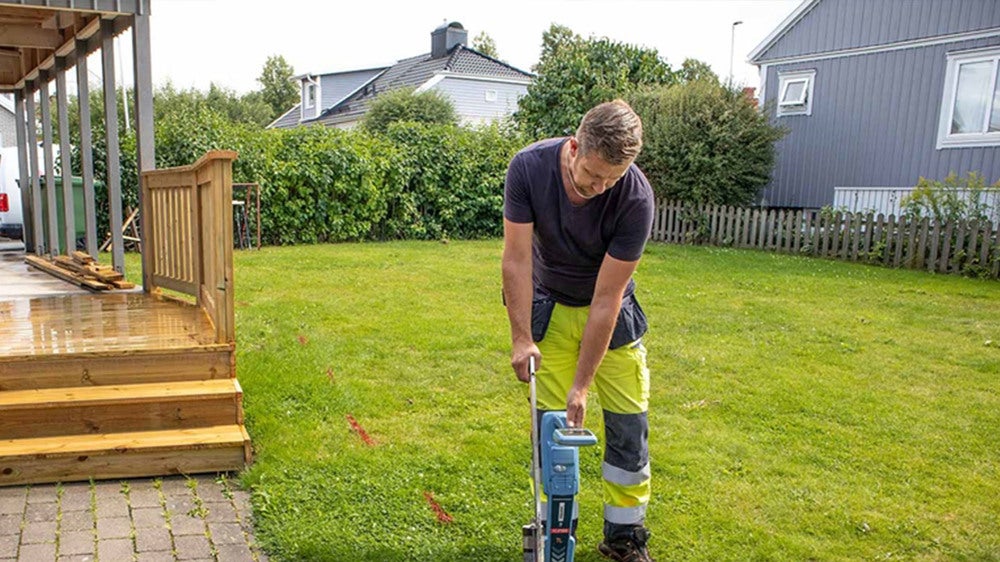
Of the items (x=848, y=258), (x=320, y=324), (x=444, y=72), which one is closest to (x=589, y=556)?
(x=320, y=324)

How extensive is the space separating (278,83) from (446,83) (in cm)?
3439

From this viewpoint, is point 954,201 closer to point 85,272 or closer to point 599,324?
point 599,324

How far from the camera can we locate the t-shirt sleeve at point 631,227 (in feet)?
8.47

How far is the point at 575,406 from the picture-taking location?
257 centimetres

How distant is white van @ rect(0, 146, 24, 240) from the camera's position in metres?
13.0

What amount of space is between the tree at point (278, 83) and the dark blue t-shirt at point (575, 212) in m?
58.5

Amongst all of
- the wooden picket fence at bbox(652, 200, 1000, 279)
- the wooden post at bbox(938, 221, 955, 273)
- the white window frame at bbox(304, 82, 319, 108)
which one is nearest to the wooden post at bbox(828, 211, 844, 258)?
the wooden picket fence at bbox(652, 200, 1000, 279)

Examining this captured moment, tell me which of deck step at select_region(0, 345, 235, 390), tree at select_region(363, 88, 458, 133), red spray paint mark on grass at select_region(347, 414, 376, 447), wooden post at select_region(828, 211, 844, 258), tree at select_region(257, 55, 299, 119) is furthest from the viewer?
tree at select_region(257, 55, 299, 119)

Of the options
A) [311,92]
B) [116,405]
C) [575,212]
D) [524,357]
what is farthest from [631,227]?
[311,92]

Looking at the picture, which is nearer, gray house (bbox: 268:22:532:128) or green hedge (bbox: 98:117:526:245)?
green hedge (bbox: 98:117:526:245)

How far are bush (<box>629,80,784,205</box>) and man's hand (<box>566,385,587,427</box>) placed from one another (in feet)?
39.3

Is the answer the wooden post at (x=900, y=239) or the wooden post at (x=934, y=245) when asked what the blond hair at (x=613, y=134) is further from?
the wooden post at (x=900, y=239)

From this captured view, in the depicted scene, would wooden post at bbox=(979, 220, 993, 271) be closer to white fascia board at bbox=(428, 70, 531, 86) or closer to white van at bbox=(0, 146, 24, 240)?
white van at bbox=(0, 146, 24, 240)

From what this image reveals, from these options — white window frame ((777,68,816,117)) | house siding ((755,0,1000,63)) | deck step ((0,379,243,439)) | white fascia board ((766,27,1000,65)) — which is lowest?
deck step ((0,379,243,439))
